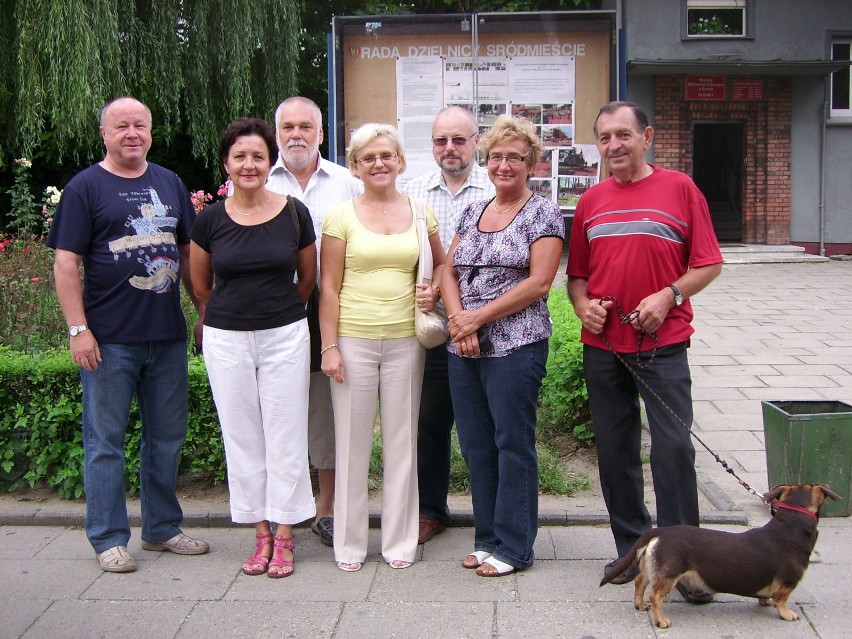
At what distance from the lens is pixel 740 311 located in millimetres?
11398

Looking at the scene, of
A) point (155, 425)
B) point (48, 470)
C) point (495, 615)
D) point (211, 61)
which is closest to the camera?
point (495, 615)

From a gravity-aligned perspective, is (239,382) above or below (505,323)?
below

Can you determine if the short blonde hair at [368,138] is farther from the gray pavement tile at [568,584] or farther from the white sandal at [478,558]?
the gray pavement tile at [568,584]

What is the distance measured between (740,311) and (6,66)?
9.82 meters

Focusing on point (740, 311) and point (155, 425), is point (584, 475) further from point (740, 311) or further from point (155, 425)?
point (740, 311)

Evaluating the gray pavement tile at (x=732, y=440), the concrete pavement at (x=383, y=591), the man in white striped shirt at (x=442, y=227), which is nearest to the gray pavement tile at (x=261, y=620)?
the concrete pavement at (x=383, y=591)

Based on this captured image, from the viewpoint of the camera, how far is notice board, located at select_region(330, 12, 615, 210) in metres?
9.35

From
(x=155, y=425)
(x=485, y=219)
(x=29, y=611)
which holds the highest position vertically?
(x=485, y=219)

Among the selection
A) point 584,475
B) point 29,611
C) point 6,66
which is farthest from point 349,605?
point 6,66

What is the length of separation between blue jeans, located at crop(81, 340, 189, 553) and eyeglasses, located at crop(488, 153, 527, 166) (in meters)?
1.75

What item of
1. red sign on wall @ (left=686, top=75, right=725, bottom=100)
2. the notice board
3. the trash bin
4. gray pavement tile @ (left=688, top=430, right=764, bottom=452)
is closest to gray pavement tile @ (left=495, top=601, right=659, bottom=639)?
the trash bin

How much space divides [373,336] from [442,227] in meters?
0.76

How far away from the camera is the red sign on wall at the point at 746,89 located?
671 inches

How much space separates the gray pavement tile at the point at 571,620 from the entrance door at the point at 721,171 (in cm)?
1544
